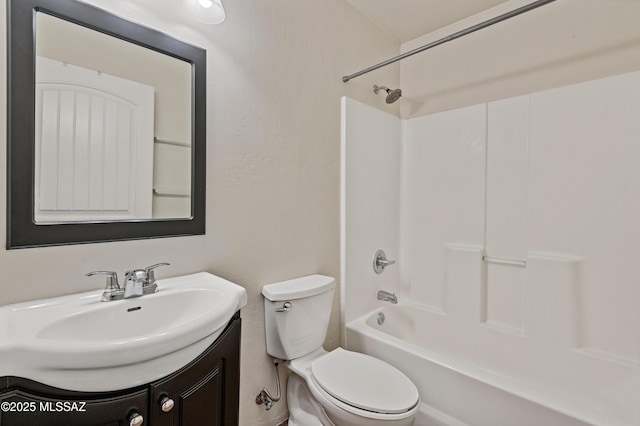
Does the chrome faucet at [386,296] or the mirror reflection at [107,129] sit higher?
the mirror reflection at [107,129]

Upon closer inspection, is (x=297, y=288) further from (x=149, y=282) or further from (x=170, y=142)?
(x=170, y=142)

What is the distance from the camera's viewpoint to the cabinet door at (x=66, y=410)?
627 mm

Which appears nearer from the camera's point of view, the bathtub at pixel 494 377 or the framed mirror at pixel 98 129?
the framed mirror at pixel 98 129

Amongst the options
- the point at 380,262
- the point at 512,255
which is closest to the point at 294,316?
the point at 380,262

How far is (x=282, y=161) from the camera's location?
156cm

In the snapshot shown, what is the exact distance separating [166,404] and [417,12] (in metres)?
2.47

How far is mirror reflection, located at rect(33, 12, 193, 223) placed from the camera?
36.9 inches

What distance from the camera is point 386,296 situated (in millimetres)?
2059

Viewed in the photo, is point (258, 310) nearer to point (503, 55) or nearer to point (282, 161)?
point (282, 161)

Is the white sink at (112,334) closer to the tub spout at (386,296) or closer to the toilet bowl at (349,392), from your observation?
→ the toilet bowl at (349,392)

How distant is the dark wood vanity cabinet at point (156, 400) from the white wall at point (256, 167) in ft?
1.25

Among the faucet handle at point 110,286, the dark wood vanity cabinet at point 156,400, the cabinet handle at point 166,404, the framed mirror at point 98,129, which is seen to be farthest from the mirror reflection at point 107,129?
the cabinet handle at point 166,404

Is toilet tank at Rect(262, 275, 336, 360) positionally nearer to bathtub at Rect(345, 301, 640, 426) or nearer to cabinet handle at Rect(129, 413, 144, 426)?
bathtub at Rect(345, 301, 640, 426)

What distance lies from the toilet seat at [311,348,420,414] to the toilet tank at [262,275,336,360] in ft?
0.38
